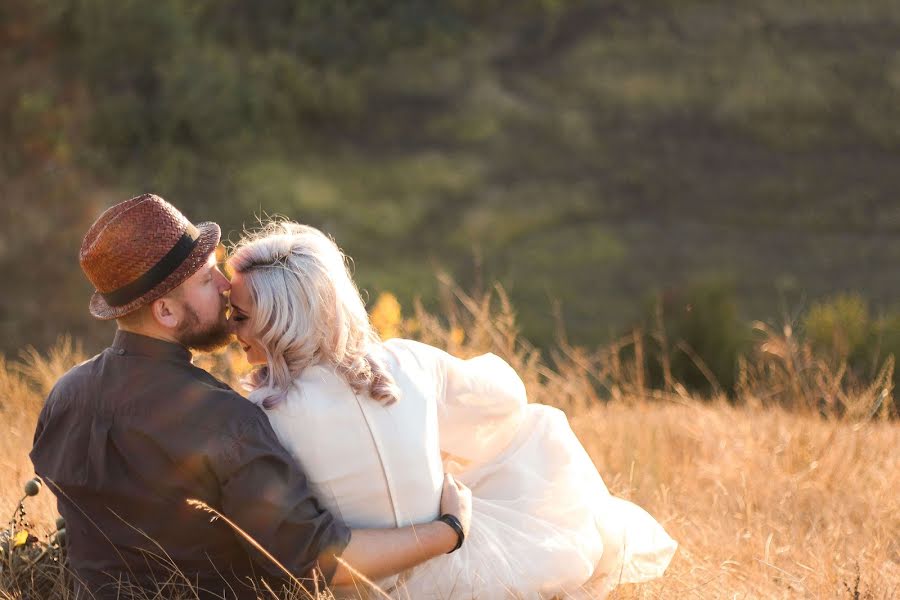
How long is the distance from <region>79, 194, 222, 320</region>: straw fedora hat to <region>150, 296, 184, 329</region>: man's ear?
0.08 feet

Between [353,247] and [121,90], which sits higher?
[121,90]

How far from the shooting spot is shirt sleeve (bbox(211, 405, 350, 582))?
2.45 meters

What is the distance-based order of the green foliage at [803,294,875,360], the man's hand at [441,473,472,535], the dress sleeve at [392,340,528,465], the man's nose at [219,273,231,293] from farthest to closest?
the green foliage at [803,294,875,360], the dress sleeve at [392,340,528,465], the man's hand at [441,473,472,535], the man's nose at [219,273,231,293]

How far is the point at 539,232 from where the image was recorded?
21312 millimetres

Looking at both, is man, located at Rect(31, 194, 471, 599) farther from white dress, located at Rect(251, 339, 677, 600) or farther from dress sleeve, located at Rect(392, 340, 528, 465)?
dress sleeve, located at Rect(392, 340, 528, 465)

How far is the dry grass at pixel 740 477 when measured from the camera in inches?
130

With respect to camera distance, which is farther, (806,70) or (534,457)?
(806,70)

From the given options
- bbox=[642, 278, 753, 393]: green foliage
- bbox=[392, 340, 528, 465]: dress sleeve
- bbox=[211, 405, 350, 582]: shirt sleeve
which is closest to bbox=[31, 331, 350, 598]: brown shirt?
bbox=[211, 405, 350, 582]: shirt sleeve

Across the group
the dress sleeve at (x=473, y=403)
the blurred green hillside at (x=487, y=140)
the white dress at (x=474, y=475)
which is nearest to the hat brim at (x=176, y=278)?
the white dress at (x=474, y=475)

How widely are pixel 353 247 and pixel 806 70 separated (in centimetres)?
1249

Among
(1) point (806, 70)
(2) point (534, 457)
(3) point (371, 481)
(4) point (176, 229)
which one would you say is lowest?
(1) point (806, 70)

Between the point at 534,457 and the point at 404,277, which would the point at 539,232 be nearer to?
the point at 404,277

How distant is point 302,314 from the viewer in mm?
2600

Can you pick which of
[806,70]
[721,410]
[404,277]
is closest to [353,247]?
[404,277]
